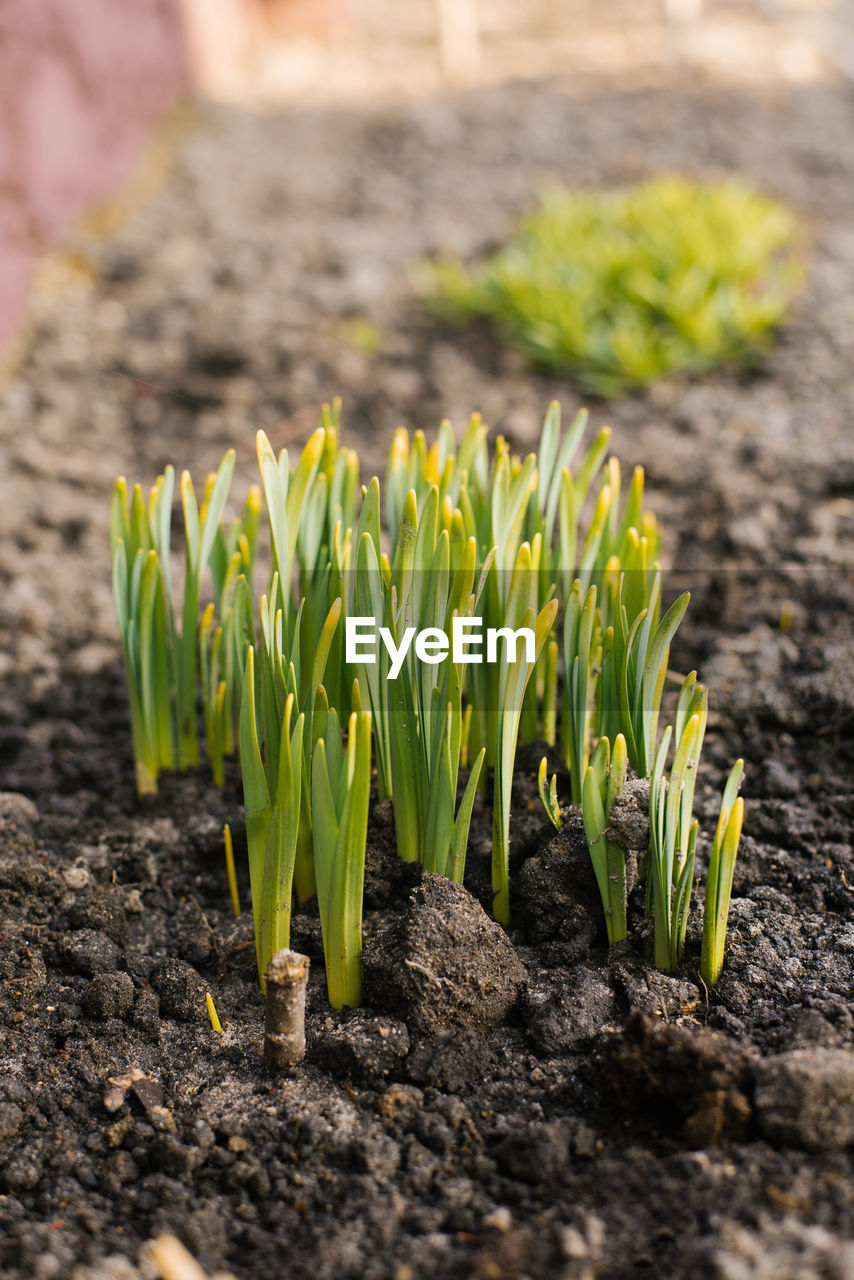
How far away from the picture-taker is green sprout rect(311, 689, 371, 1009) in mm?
1378

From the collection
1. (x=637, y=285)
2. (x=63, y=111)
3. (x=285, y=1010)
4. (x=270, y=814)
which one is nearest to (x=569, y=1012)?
(x=285, y=1010)

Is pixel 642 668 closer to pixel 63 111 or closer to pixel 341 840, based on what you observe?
pixel 341 840

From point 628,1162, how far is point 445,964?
1.16 ft

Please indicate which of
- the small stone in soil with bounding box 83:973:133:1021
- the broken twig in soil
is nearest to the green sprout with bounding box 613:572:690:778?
the broken twig in soil

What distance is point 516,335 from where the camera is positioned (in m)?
4.13

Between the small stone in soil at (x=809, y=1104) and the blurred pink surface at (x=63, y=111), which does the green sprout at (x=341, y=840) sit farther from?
the blurred pink surface at (x=63, y=111)

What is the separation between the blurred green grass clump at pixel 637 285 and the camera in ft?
12.6

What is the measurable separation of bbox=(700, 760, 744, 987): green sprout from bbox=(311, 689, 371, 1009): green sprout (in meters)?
0.47

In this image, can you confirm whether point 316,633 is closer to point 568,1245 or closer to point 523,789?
point 523,789

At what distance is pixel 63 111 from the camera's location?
14.9 feet

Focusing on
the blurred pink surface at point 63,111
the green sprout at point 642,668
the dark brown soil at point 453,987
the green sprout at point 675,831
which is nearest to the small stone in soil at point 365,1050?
the dark brown soil at point 453,987

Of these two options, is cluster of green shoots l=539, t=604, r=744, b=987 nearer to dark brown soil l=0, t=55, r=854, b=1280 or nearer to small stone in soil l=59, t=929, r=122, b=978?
dark brown soil l=0, t=55, r=854, b=1280

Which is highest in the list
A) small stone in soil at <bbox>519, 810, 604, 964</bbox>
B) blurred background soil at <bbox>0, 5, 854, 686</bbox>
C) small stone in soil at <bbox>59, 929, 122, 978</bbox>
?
blurred background soil at <bbox>0, 5, 854, 686</bbox>

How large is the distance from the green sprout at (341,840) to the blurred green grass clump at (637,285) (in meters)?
2.61
